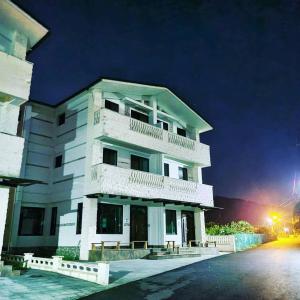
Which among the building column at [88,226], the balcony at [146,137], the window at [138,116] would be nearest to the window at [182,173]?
the balcony at [146,137]

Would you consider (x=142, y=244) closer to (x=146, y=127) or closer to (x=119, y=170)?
(x=119, y=170)

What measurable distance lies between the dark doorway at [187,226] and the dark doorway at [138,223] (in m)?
4.50

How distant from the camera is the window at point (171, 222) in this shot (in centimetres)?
2408

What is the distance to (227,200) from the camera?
63844 millimetres

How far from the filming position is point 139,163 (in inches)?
904

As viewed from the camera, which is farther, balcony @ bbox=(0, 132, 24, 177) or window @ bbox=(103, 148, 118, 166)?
window @ bbox=(103, 148, 118, 166)

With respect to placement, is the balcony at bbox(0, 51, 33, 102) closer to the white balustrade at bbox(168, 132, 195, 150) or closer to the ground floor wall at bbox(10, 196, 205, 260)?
the ground floor wall at bbox(10, 196, 205, 260)

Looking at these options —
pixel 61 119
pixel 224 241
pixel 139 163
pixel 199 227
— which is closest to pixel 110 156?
pixel 139 163

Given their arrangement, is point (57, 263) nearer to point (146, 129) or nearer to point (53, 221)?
point (53, 221)

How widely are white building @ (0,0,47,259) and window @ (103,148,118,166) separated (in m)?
7.10

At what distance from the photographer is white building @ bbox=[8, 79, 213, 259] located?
1933cm

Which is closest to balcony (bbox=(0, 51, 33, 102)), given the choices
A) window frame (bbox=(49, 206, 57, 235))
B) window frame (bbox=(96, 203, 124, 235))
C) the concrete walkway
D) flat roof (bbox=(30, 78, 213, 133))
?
flat roof (bbox=(30, 78, 213, 133))

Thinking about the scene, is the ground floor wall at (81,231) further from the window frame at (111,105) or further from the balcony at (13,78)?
the balcony at (13,78)

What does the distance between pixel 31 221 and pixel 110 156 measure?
23.1ft
